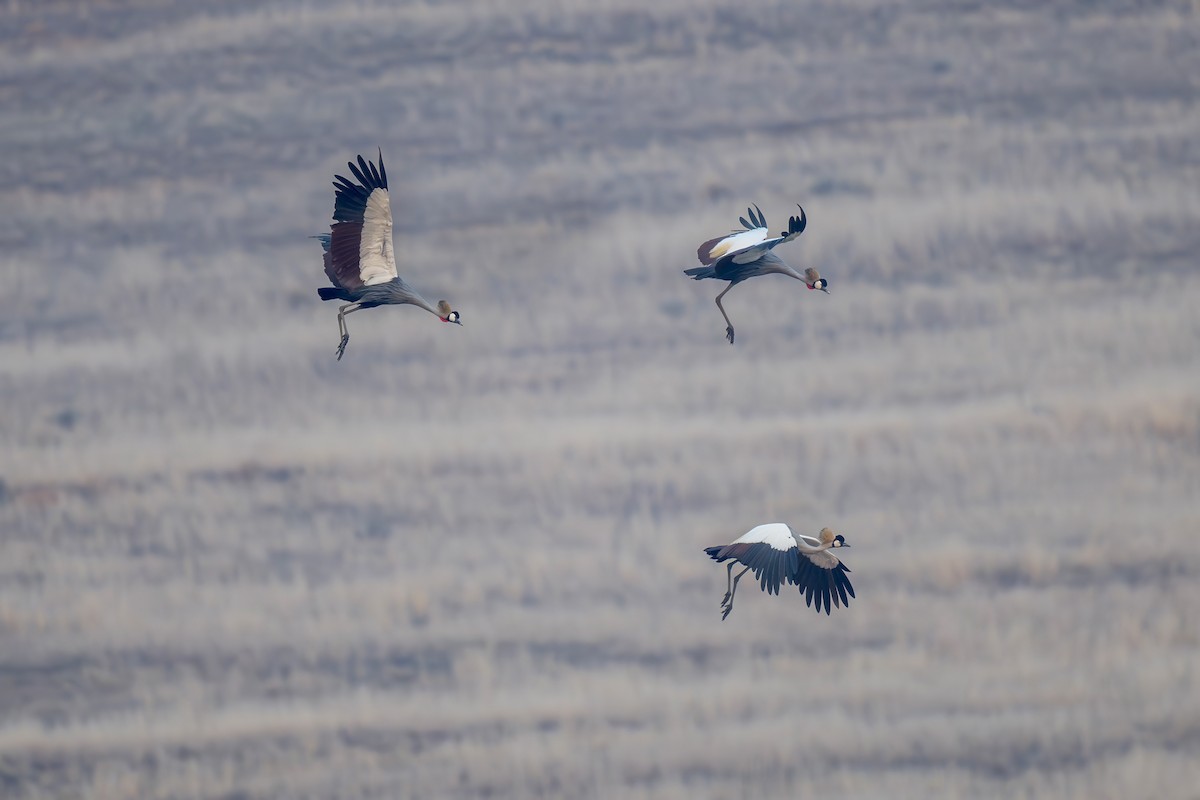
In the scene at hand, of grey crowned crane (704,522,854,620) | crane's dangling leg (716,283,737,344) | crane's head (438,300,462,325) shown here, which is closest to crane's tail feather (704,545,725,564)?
grey crowned crane (704,522,854,620)

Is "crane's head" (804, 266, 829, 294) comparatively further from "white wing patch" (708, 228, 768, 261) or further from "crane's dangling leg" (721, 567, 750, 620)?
"crane's dangling leg" (721, 567, 750, 620)

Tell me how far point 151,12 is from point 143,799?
1.14 m

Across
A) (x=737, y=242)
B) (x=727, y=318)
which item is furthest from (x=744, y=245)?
(x=727, y=318)

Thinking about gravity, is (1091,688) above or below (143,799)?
above

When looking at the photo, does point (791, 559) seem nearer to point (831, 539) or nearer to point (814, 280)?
point (831, 539)

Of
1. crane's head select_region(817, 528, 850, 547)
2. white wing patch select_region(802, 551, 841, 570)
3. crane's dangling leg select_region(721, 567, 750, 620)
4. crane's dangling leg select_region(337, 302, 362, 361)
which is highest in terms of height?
crane's dangling leg select_region(337, 302, 362, 361)

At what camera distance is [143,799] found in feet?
8.17

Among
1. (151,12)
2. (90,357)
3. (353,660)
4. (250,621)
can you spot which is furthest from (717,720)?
(151,12)

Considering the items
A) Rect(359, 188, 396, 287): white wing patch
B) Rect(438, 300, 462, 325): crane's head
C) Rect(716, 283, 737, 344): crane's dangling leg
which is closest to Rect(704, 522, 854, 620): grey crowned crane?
Rect(716, 283, 737, 344): crane's dangling leg

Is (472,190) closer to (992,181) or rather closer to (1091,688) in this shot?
(992,181)

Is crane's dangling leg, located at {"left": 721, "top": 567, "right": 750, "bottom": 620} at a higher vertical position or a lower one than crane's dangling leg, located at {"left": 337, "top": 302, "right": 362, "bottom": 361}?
lower

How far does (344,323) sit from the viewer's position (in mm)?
2500

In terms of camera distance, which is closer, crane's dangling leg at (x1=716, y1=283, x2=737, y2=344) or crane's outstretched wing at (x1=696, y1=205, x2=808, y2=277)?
crane's outstretched wing at (x1=696, y1=205, x2=808, y2=277)

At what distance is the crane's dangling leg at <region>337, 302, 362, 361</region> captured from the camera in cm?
244
